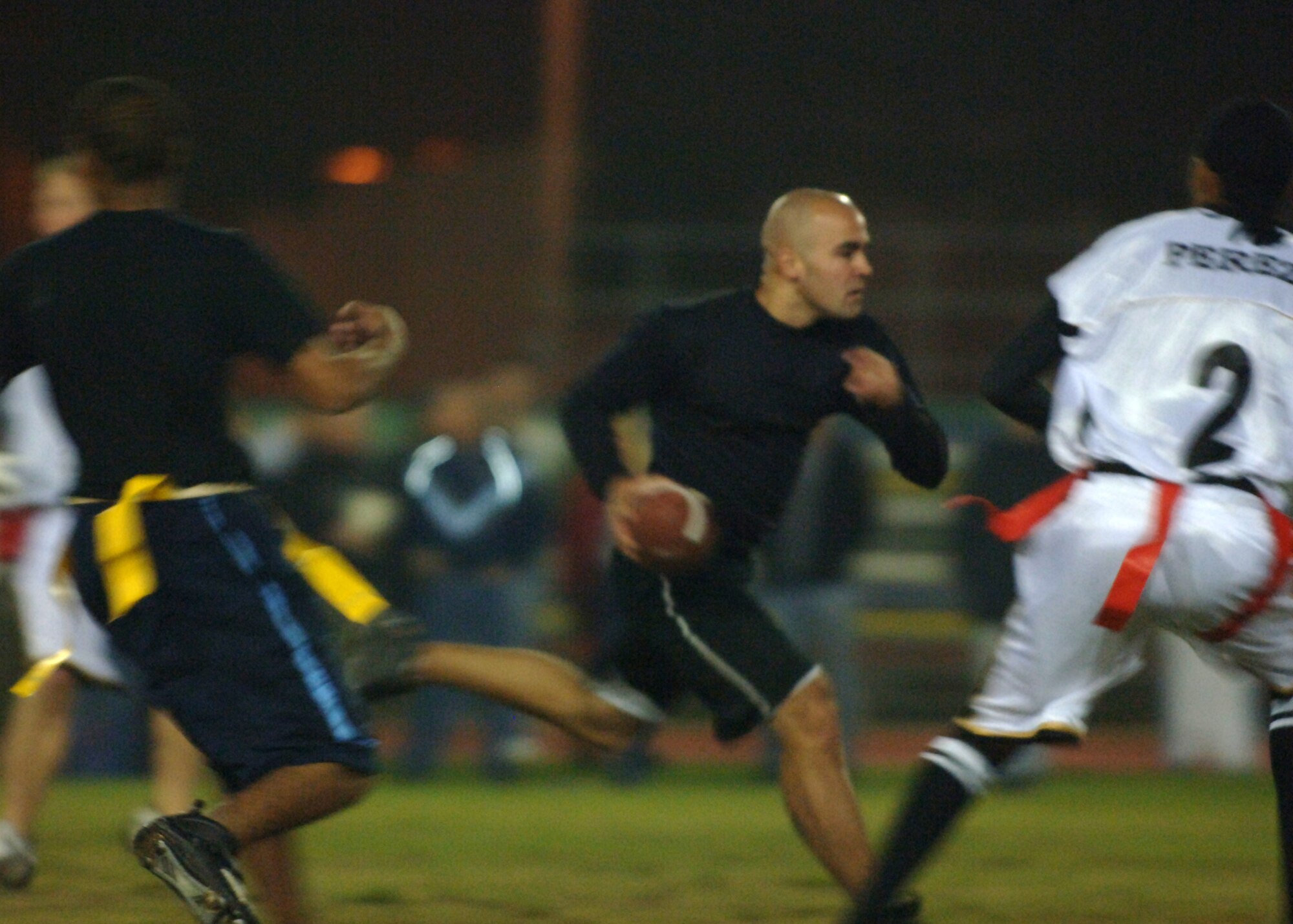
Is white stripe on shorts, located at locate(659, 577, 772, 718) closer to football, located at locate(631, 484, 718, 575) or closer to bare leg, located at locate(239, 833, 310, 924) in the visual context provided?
football, located at locate(631, 484, 718, 575)

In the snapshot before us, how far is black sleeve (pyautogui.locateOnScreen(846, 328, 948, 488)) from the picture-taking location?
465cm

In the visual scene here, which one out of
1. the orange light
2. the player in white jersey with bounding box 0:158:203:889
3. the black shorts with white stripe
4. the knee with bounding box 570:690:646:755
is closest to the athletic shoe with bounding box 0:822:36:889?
the player in white jersey with bounding box 0:158:203:889

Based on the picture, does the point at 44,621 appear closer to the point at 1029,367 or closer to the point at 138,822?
the point at 138,822

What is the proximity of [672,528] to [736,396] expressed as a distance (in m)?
0.42

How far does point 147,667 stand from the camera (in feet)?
12.4

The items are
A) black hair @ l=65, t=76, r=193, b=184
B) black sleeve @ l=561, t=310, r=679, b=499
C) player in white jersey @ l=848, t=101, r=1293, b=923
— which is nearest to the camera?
black hair @ l=65, t=76, r=193, b=184

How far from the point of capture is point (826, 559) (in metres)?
9.81

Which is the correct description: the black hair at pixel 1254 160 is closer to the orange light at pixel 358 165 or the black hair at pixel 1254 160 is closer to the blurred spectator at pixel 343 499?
the blurred spectator at pixel 343 499

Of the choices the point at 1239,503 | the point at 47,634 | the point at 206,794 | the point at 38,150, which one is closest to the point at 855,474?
the point at 206,794

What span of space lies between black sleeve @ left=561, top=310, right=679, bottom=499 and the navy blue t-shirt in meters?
1.30

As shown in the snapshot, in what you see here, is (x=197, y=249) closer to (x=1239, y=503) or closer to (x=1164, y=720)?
(x=1239, y=503)

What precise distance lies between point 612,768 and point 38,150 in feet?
27.8

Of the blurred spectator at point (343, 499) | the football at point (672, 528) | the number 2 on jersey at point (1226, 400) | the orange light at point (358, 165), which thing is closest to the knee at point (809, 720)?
the football at point (672, 528)

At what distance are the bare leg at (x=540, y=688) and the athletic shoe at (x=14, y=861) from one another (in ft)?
4.68
